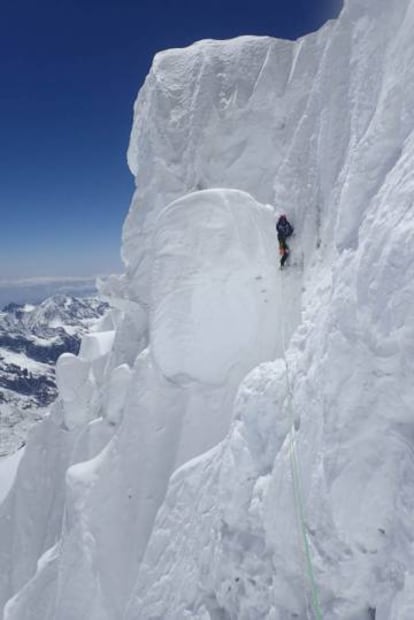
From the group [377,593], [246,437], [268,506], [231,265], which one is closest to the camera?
[377,593]

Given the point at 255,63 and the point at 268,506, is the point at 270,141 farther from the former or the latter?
the point at 268,506

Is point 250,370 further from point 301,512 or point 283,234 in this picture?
point 301,512

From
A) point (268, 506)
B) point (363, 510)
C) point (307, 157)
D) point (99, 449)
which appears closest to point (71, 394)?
point (99, 449)

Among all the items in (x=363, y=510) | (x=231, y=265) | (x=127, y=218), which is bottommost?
(x=363, y=510)

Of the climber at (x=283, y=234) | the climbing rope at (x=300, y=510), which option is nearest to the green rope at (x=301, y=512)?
the climbing rope at (x=300, y=510)

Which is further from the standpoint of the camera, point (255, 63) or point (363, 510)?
point (255, 63)
